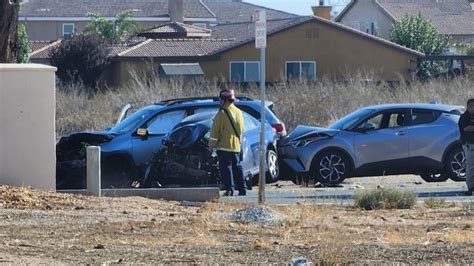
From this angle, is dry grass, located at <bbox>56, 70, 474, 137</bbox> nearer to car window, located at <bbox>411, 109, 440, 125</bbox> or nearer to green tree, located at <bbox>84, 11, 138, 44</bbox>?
car window, located at <bbox>411, 109, 440, 125</bbox>

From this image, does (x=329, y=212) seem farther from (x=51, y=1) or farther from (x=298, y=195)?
(x=51, y=1)

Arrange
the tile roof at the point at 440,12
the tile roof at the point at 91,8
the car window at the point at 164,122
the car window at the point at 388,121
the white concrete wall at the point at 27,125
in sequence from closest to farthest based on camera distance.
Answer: the white concrete wall at the point at 27,125 < the car window at the point at 164,122 < the car window at the point at 388,121 < the tile roof at the point at 440,12 < the tile roof at the point at 91,8

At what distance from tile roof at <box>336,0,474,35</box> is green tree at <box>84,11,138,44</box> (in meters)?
16.7

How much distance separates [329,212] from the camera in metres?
15.9

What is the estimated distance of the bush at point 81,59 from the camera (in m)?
55.0

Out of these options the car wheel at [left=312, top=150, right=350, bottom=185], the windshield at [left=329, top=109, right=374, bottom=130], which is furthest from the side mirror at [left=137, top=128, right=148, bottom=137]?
the windshield at [left=329, top=109, right=374, bottom=130]

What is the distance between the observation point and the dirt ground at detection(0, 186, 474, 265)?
1141 centimetres

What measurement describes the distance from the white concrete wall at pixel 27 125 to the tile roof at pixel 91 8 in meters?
65.0

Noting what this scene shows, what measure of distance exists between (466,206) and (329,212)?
7.54ft

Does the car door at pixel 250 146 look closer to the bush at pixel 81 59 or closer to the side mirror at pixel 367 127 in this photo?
the side mirror at pixel 367 127

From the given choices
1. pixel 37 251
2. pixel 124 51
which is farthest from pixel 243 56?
pixel 37 251

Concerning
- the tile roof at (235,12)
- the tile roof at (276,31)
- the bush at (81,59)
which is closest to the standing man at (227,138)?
the bush at (81,59)

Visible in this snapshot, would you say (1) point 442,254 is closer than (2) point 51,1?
Yes

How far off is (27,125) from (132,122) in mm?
4935
